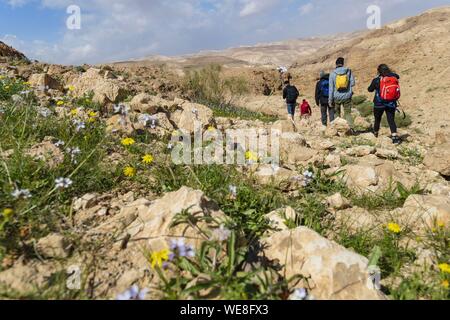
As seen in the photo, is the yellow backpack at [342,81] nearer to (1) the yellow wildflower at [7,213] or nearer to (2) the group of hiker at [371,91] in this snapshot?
(2) the group of hiker at [371,91]

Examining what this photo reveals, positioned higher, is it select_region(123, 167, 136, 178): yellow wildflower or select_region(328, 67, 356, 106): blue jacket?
select_region(328, 67, 356, 106): blue jacket

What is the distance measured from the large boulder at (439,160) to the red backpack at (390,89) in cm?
185

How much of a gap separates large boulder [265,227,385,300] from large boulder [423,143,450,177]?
3.86 metres

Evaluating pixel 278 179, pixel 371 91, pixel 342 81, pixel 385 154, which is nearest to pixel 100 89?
pixel 278 179

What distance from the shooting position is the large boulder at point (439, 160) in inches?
203

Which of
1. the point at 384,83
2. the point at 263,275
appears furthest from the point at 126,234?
the point at 384,83

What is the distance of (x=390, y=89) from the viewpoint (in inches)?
275

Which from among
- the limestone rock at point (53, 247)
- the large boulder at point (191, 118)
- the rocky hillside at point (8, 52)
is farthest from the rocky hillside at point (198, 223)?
the rocky hillside at point (8, 52)

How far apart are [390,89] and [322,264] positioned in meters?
5.97

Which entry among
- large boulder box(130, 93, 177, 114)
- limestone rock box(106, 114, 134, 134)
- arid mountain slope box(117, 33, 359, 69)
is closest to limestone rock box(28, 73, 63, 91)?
large boulder box(130, 93, 177, 114)

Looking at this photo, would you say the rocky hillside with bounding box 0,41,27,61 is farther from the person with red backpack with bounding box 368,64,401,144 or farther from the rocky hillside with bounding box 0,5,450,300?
the person with red backpack with bounding box 368,64,401,144

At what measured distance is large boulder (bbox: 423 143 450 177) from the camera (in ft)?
16.9

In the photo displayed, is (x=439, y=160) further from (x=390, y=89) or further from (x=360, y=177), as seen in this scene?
(x=390, y=89)
